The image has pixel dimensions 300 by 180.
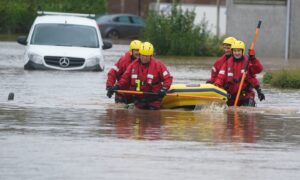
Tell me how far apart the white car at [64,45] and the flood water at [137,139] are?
5.13 m

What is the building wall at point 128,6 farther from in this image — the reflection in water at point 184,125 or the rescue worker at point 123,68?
the reflection in water at point 184,125

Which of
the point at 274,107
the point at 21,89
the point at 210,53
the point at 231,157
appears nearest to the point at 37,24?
the point at 21,89

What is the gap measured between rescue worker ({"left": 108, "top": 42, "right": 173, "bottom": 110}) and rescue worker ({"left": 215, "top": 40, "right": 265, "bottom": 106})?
108 cm

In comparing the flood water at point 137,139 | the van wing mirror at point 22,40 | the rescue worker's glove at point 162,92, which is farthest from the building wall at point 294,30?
the rescue worker's glove at point 162,92

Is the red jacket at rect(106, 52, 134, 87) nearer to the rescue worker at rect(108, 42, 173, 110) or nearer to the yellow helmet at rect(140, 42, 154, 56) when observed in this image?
the rescue worker at rect(108, 42, 173, 110)

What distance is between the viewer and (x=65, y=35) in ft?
103

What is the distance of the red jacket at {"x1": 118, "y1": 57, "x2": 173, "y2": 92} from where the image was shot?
2041cm

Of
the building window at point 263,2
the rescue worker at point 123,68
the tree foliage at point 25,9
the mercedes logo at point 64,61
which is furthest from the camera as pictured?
the tree foliage at point 25,9

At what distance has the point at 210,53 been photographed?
46062mm

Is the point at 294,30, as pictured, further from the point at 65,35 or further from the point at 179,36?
the point at 65,35

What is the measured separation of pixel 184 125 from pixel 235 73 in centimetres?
358

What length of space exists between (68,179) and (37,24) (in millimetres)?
20451

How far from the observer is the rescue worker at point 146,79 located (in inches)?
798

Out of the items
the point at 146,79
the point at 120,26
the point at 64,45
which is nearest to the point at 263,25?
the point at 64,45
